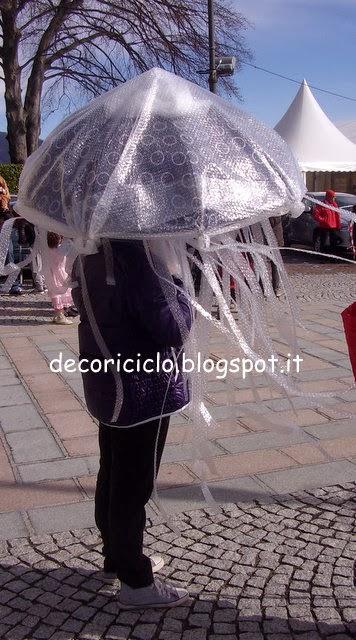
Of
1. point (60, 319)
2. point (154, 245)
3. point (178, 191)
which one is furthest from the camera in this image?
point (60, 319)

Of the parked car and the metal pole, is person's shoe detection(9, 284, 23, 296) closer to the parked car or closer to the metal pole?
the parked car

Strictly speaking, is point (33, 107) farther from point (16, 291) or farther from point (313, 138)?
point (16, 291)

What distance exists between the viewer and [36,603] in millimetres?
2707

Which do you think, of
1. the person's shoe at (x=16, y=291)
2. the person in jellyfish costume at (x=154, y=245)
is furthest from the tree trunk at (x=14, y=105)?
the person in jellyfish costume at (x=154, y=245)

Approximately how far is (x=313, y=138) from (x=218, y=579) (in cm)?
1855

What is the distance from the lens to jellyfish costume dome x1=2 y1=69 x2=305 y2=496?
2.10 m

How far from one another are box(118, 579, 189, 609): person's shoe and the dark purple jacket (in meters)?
0.68

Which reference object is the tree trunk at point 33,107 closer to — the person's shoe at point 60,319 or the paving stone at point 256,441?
the person's shoe at point 60,319

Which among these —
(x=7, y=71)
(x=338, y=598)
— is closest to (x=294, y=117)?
(x=7, y=71)

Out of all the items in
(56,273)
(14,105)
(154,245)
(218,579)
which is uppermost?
(14,105)

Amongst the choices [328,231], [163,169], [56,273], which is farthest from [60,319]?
[328,231]

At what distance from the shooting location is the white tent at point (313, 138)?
1944cm

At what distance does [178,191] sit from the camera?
2094 millimetres

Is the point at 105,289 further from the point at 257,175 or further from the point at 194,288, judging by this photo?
the point at 257,175
